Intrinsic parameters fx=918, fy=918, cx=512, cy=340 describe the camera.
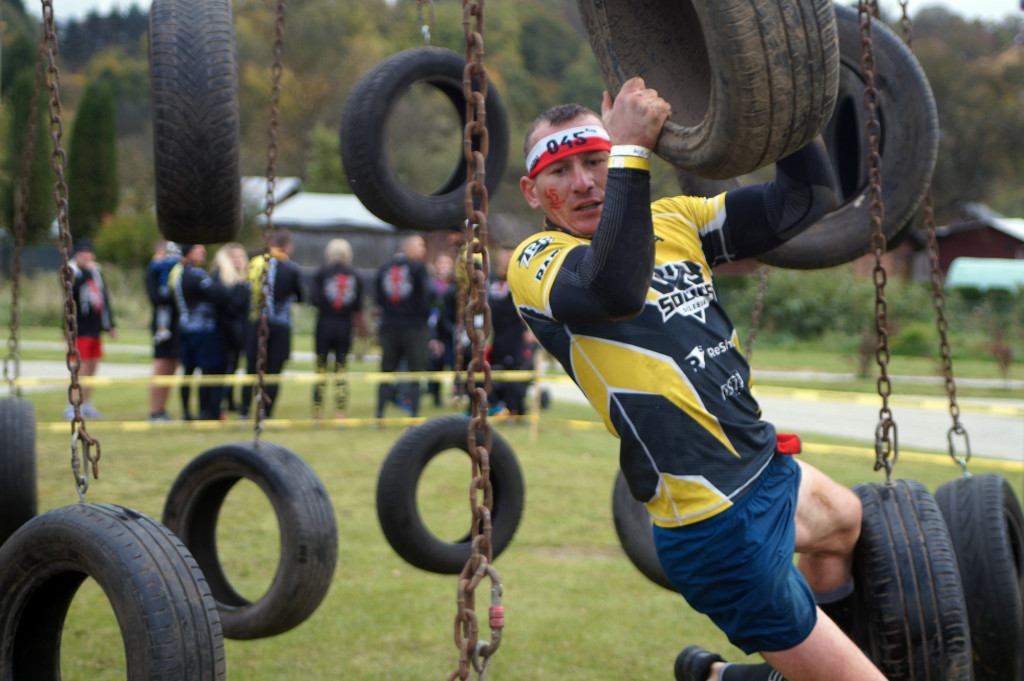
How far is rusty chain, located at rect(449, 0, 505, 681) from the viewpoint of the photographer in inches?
76.0

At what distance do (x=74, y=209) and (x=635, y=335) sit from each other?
33213mm

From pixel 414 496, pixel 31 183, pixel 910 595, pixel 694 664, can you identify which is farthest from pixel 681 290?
pixel 31 183

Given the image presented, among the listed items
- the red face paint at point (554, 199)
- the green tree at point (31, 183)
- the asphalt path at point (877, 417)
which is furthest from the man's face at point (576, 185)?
the green tree at point (31, 183)

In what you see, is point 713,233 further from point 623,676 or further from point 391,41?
point 391,41

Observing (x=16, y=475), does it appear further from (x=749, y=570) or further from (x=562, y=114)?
(x=749, y=570)

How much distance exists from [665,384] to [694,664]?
4.16 feet

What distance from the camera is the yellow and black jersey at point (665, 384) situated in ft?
8.07

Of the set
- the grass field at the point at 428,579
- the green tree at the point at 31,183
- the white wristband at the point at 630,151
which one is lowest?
the grass field at the point at 428,579

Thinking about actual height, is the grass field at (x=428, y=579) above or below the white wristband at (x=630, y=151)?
below

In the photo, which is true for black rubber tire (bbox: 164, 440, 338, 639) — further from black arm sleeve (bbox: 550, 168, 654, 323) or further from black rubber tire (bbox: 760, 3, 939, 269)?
black rubber tire (bbox: 760, 3, 939, 269)

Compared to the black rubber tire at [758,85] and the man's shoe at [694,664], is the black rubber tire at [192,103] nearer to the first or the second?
the black rubber tire at [758,85]

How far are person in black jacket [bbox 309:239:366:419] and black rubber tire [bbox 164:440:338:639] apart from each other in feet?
19.7

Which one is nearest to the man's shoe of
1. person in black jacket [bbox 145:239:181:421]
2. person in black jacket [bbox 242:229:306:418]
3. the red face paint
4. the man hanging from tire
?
the man hanging from tire

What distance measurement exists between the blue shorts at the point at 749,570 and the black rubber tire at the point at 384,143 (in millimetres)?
2142
